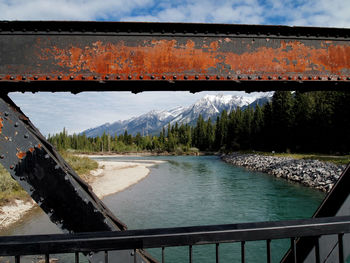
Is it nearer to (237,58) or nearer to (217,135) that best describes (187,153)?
(217,135)

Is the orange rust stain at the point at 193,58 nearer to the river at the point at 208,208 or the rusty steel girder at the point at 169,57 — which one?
the rusty steel girder at the point at 169,57

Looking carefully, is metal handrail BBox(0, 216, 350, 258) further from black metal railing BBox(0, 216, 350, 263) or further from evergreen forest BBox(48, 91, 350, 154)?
evergreen forest BBox(48, 91, 350, 154)

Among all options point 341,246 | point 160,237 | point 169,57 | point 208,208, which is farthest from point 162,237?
point 208,208

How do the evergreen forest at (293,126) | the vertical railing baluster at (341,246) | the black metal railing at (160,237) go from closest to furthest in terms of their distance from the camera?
the black metal railing at (160,237) → the vertical railing baluster at (341,246) → the evergreen forest at (293,126)

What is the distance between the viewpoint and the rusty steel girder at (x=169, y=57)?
315 cm

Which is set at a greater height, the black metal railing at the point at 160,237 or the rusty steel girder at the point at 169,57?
the rusty steel girder at the point at 169,57

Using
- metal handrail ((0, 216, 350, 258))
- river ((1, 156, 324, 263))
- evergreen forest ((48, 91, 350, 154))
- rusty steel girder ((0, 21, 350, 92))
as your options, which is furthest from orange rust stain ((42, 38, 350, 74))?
evergreen forest ((48, 91, 350, 154))

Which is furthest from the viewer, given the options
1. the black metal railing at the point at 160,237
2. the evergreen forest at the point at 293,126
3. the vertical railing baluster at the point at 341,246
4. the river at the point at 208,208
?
the evergreen forest at the point at 293,126

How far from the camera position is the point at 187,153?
368 feet

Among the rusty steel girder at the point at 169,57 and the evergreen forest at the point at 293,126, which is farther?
the evergreen forest at the point at 293,126

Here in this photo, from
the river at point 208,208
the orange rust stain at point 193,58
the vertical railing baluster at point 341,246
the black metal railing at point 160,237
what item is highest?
the orange rust stain at point 193,58

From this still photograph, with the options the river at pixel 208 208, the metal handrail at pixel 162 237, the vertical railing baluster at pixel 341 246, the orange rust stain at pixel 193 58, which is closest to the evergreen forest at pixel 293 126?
the river at pixel 208 208

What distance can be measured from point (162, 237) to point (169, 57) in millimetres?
2118

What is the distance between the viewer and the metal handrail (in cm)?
186
